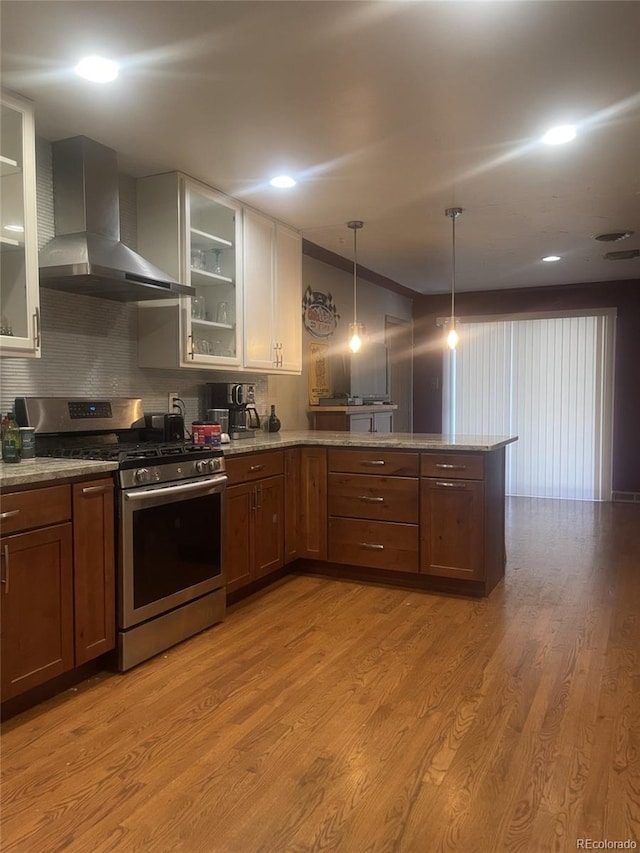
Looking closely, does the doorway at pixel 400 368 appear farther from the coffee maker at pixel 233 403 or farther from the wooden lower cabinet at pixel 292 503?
the wooden lower cabinet at pixel 292 503

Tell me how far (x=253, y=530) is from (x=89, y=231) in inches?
70.3

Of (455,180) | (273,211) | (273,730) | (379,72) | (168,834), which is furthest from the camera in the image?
(273,211)

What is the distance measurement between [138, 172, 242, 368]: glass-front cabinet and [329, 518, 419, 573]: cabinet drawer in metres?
1.29

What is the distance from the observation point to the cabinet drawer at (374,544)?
3.64 metres

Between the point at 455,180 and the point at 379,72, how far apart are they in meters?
1.29

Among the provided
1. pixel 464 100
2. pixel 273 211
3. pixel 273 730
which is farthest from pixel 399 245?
pixel 273 730

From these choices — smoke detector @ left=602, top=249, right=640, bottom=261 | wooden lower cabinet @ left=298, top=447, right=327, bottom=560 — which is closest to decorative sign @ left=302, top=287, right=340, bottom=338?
wooden lower cabinet @ left=298, top=447, right=327, bottom=560

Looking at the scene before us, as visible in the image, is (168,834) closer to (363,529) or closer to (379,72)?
(363,529)

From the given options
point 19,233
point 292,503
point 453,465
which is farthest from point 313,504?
point 19,233

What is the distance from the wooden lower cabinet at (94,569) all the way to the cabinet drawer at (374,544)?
5.37ft

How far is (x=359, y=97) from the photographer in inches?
99.6

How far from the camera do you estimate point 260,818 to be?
167cm

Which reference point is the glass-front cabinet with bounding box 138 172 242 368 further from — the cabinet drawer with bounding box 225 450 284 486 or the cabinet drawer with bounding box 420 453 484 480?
the cabinet drawer with bounding box 420 453 484 480

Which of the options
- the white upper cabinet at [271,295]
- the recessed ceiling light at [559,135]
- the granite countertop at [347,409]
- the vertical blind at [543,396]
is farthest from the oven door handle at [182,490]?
the vertical blind at [543,396]
